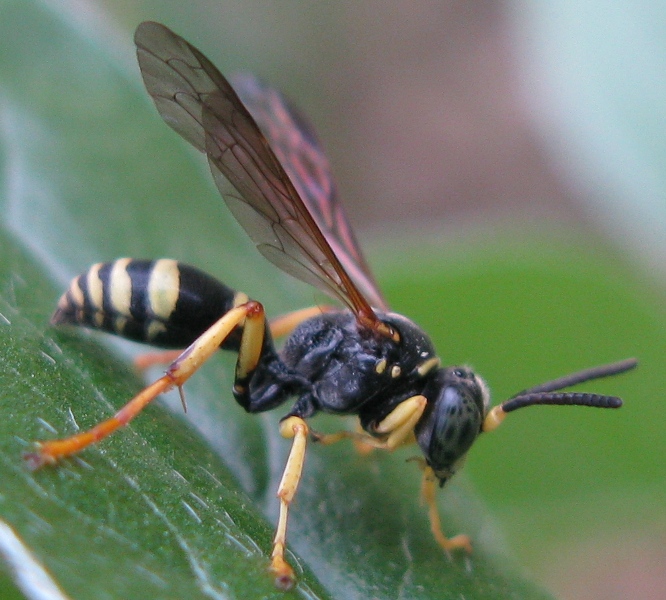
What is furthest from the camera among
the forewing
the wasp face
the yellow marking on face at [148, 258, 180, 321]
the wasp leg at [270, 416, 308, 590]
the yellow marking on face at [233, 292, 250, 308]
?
the forewing

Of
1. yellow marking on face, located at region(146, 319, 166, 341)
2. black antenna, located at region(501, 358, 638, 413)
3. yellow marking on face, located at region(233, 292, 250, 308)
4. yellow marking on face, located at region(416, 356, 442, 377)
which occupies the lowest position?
black antenna, located at region(501, 358, 638, 413)

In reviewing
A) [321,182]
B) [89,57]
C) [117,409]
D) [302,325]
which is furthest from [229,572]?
[89,57]

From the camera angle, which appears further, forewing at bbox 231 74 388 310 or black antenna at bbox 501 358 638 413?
forewing at bbox 231 74 388 310

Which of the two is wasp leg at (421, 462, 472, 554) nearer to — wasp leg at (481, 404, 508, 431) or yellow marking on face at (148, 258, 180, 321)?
wasp leg at (481, 404, 508, 431)

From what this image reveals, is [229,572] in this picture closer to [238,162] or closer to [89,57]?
[238,162]

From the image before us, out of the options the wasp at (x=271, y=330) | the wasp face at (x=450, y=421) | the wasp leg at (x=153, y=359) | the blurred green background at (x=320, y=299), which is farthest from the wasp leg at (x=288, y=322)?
the wasp face at (x=450, y=421)

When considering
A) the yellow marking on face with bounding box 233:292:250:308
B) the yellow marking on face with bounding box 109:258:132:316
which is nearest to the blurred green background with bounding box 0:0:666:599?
the yellow marking on face with bounding box 109:258:132:316

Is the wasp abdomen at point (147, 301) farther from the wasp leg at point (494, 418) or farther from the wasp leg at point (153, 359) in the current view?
the wasp leg at point (494, 418)
